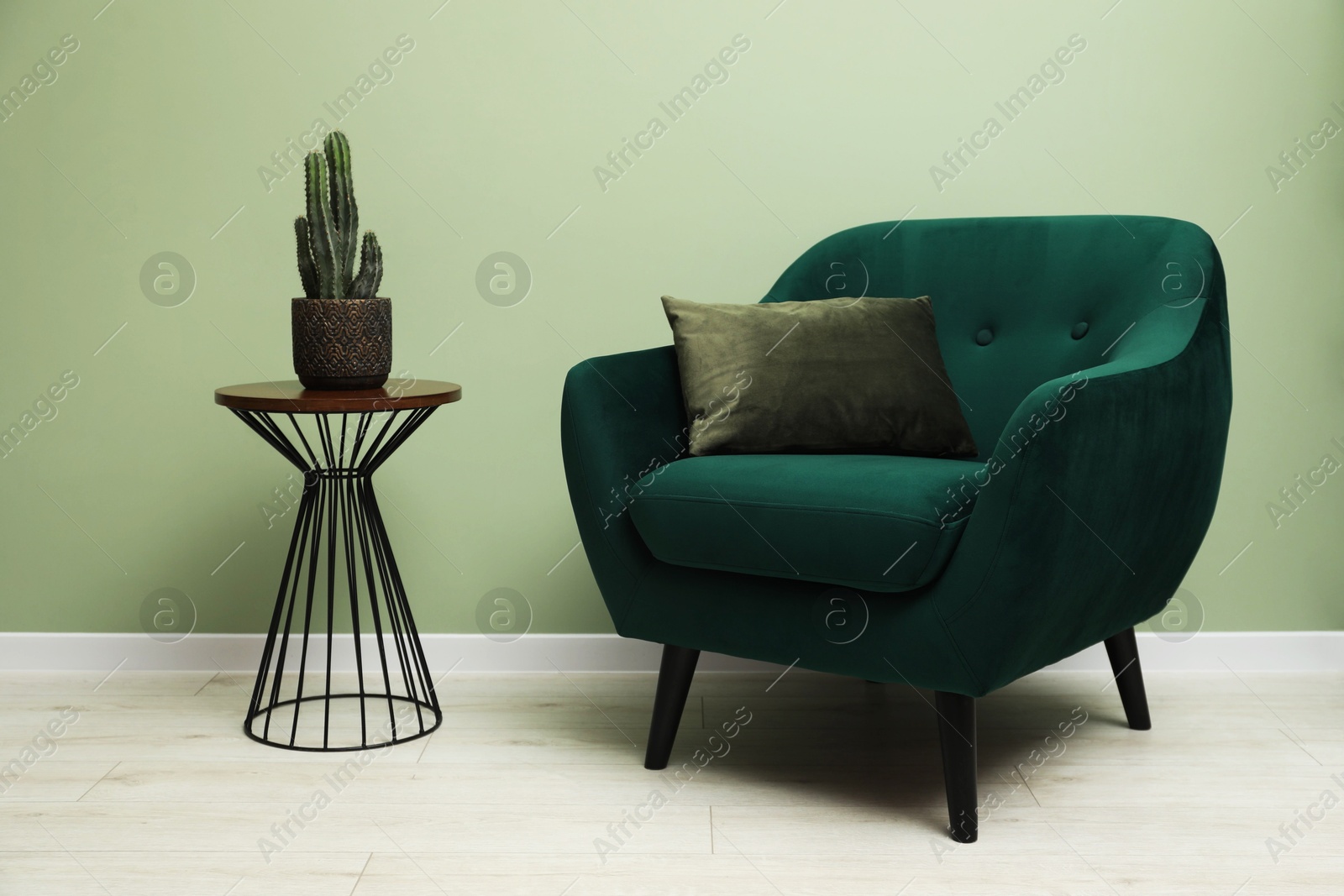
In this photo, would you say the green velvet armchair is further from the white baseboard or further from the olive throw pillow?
the white baseboard

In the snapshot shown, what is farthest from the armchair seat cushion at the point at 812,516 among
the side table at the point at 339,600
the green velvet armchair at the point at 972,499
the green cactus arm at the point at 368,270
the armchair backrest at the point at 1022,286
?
the green cactus arm at the point at 368,270

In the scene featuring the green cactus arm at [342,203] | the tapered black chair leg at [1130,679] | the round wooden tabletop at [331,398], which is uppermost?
the green cactus arm at [342,203]

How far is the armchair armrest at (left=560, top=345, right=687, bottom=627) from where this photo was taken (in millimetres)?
1762

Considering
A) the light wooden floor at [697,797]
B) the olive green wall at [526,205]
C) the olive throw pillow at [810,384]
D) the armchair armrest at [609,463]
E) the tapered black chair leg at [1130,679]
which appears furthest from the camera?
the olive green wall at [526,205]

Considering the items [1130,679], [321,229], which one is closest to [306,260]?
[321,229]

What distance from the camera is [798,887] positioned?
4.62 feet

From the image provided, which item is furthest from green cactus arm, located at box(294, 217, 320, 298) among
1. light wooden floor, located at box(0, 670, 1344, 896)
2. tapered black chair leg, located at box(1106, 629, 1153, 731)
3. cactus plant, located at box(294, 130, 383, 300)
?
tapered black chair leg, located at box(1106, 629, 1153, 731)

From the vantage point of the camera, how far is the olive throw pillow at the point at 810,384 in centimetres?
187

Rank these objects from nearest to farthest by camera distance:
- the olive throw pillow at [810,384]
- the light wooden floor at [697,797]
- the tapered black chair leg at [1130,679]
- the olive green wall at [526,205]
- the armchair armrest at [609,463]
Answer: the light wooden floor at [697,797] < the armchair armrest at [609,463] < the olive throw pillow at [810,384] < the tapered black chair leg at [1130,679] < the olive green wall at [526,205]

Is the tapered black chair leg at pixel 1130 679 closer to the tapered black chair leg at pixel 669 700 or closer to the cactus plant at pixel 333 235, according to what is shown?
the tapered black chair leg at pixel 669 700

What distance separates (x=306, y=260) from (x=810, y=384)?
0.91 m

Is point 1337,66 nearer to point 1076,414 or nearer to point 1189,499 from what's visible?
point 1189,499

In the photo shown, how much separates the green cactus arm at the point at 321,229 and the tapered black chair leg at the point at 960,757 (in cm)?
122

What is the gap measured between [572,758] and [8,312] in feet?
5.29
